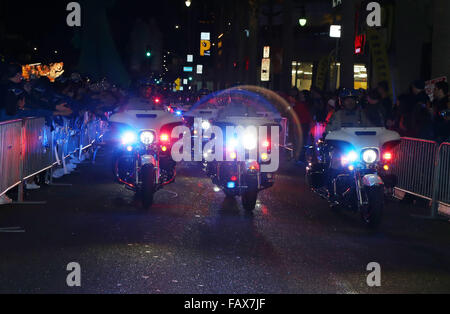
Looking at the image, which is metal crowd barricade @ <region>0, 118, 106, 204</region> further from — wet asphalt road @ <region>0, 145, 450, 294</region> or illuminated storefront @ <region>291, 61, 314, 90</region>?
illuminated storefront @ <region>291, 61, 314, 90</region>

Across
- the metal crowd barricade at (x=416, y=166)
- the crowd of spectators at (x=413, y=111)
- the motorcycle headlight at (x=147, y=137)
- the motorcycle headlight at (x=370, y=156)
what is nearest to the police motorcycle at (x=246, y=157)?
the crowd of spectators at (x=413, y=111)

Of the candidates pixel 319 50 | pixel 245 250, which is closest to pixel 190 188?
pixel 245 250

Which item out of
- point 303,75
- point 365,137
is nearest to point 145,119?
point 365,137

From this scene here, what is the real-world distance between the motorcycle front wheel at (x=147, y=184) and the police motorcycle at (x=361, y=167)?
2799 mm

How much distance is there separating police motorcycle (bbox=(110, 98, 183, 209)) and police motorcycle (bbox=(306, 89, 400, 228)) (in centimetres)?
279

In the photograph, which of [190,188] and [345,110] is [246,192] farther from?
[190,188]

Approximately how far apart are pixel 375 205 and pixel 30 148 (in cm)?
658

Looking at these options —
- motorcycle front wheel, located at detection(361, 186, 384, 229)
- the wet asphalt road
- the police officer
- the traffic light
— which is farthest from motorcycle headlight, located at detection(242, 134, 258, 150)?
the traffic light

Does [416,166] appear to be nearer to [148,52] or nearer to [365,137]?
[365,137]

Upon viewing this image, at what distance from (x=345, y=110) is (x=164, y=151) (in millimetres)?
3276

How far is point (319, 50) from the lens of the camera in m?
61.8

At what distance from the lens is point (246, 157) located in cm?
1197

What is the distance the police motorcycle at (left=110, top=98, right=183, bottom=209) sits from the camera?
40.5 ft

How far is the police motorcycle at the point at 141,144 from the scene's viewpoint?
12344 mm
